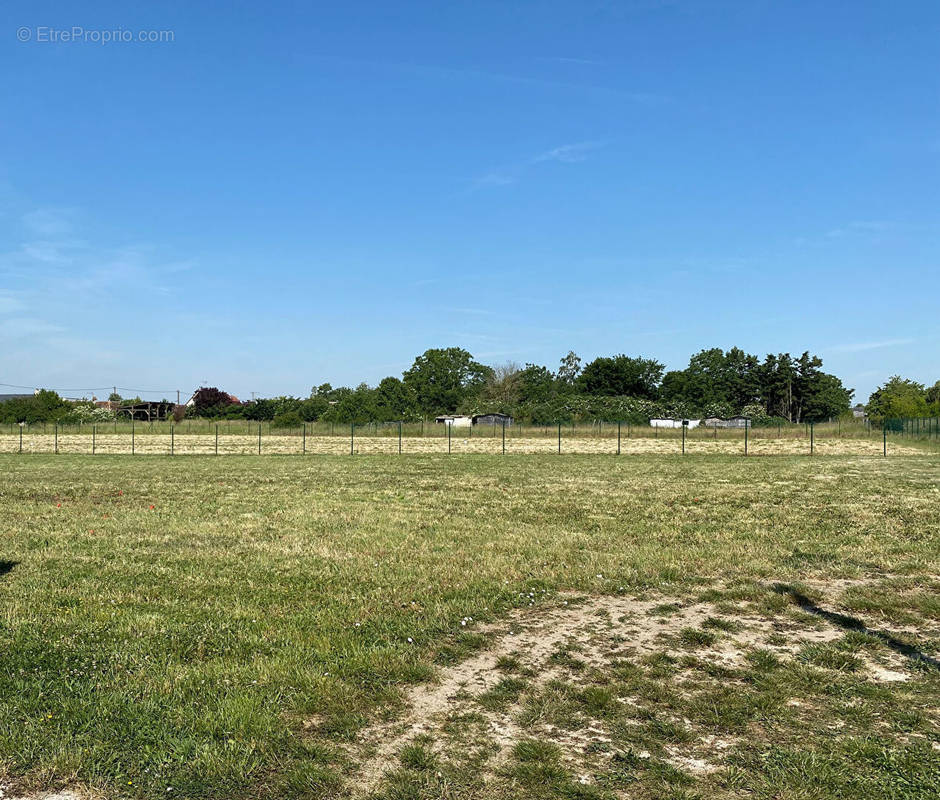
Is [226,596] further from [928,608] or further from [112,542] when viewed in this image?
[928,608]

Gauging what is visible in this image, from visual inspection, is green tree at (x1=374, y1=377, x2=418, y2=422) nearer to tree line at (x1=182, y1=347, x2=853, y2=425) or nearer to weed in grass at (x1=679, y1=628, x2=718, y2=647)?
tree line at (x1=182, y1=347, x2=853, y2=425)

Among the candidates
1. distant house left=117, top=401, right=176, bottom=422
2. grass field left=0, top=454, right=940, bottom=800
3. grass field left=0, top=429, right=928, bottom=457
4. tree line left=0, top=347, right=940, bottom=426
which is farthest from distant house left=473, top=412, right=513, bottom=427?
grass field left=0, top=454, right=940, bottom=800

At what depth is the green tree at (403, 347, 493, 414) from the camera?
121562 mm

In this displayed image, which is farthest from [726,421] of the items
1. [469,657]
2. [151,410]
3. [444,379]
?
[469,657]

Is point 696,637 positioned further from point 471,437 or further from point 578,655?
point 471,437

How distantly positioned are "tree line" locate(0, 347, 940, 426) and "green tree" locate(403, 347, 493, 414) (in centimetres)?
17

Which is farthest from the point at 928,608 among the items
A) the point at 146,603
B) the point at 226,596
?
the point at 146,603

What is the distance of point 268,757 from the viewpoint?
4277 millimetres

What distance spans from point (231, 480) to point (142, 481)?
2537 mm

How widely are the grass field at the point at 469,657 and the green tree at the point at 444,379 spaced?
10734cm

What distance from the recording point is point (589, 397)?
351ft

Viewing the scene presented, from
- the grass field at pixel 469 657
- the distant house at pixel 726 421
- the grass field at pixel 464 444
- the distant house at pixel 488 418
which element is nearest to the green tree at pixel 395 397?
the distant house at pixel 488 418

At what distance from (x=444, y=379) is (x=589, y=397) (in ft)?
91.1

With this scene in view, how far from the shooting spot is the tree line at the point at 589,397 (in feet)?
311
